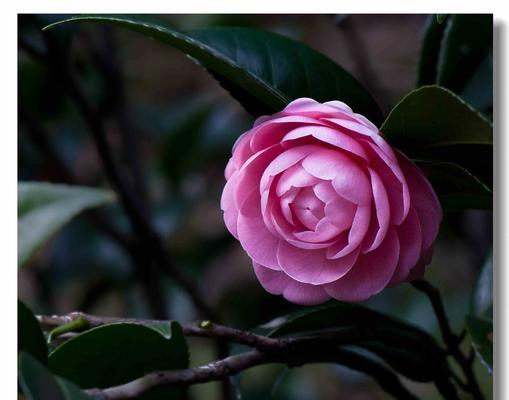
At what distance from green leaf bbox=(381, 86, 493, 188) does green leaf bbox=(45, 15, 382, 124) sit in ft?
0.22

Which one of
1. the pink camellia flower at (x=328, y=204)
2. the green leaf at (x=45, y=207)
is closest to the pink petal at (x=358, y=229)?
the pink camellia flower at (x=328, y=204)

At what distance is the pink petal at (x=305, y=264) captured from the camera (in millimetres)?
676

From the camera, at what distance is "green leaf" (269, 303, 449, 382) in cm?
78

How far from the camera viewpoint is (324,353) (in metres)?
0.78

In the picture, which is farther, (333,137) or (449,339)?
(449,339)

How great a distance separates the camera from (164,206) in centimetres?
149

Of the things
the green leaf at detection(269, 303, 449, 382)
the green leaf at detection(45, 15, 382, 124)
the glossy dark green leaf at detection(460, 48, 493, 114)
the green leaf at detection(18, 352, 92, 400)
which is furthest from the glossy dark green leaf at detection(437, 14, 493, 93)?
the green leaf at detection(18, 352, 92, 400)

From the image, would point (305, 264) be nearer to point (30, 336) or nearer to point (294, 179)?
A: point (294, 179)

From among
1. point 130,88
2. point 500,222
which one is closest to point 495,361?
point 500,222

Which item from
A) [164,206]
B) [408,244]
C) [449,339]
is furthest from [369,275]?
[164,206]

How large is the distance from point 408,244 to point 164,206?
874 millimetres

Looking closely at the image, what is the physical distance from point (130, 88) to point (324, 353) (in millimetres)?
1184

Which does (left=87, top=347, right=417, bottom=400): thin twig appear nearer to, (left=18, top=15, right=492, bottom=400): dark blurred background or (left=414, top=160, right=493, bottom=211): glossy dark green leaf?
(left=414, top=160, right=493, bottom=211): glossy dark green leaf

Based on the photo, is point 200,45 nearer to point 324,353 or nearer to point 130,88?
point 324,353
